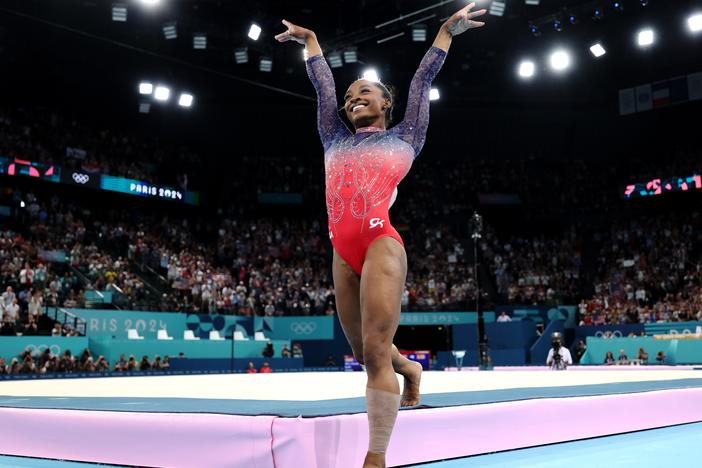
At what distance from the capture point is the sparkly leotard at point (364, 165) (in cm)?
261

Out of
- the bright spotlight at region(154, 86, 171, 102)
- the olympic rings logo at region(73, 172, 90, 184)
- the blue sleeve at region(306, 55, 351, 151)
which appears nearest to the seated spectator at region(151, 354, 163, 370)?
the olympic rings logo at region(73, 172, 90, 184)

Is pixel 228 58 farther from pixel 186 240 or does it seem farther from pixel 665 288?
pixel 665 288

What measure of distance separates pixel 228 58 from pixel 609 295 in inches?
595

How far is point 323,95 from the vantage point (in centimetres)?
303

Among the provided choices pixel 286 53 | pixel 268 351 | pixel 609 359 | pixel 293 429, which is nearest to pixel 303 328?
pixel 268 351

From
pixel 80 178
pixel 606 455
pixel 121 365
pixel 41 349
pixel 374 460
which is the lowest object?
pixel 121 365

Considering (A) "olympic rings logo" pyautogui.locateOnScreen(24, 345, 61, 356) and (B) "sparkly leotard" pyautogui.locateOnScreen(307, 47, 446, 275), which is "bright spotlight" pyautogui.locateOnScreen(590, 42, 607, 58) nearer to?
(A) "olympic rings logo" pyautogui.locateOnScreen(24, 345, 61, 356)

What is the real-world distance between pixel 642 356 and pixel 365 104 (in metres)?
14.2

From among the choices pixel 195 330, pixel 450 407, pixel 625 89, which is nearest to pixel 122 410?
pixel 450 407

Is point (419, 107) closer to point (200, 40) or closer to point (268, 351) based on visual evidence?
point (268, 351)

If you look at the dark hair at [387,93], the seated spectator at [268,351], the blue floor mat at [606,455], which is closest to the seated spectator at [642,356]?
the seated spectator at [268,351]

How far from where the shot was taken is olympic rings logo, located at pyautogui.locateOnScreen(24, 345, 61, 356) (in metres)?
13.4

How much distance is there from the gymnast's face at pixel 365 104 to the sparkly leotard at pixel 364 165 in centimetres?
4

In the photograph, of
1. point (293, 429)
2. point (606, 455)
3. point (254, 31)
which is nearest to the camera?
point (293, 429)
